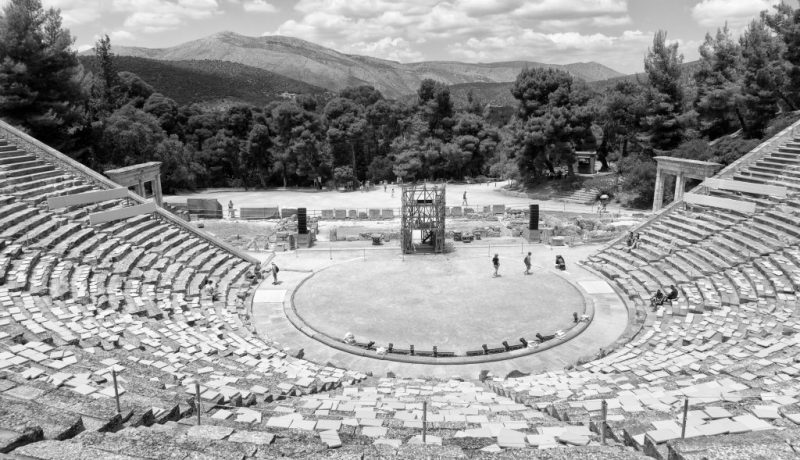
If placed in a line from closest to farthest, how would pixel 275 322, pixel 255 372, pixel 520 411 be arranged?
pixel 520 411 → pixel 255 372 → pixel 275 322

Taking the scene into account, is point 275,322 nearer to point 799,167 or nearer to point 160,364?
point 160,364

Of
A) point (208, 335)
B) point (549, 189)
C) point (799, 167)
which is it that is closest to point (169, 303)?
point (208, 335)

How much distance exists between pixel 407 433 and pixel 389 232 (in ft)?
76.6

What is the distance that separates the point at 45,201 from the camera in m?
19.3

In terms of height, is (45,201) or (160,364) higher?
(45,201)

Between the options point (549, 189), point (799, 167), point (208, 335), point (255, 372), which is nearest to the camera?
point (255, 372)

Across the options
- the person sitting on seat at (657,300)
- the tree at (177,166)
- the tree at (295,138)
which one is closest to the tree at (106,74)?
the tree at (177,166)

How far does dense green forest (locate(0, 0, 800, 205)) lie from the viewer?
30758mm

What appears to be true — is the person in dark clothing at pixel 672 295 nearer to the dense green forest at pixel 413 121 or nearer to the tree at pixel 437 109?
the dense green forest at pixel 413 121

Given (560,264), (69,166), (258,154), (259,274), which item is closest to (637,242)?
(560,264)

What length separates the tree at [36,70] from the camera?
2833cm

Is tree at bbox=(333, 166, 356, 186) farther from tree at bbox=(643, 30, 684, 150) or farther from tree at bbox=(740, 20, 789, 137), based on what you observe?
tree at bbox=(740, 20, 789, 137)

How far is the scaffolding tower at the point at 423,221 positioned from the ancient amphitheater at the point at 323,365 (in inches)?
305

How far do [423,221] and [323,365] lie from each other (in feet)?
44.5
